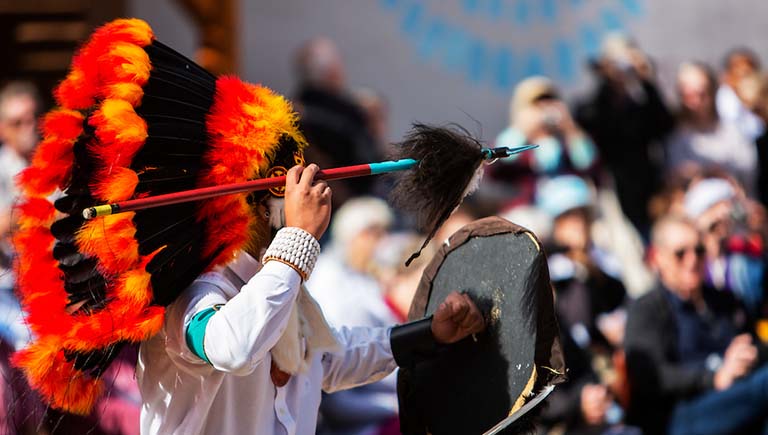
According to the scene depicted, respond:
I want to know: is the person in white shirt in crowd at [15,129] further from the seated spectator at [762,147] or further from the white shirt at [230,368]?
the seated spectator at [762,147]

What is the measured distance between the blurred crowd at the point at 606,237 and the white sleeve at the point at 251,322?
1.93 feet

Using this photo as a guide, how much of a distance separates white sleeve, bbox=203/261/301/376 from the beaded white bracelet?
0.07 ft

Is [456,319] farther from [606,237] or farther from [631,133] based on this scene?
[631,133]

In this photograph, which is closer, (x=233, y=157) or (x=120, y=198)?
(x=120, y=198)

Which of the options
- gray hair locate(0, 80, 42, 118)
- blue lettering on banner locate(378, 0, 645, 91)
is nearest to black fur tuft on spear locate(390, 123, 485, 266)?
gray hair locate(0, 80, 42, 118)

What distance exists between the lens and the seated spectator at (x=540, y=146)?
7703 millimetres

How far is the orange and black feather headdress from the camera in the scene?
2.90 metres

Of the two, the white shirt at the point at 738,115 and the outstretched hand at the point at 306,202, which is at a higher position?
the white shirt at the point at 738,115

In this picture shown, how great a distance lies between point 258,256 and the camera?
3.19m

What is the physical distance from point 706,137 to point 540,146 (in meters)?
1.66

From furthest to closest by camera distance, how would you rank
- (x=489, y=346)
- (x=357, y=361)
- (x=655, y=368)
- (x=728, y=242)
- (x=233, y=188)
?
(x=728, y=242) → (x=655, y=368) → (x=357, y=361) → (x=489, y=346) → (x=233, y=188)

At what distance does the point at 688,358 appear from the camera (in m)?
5.85

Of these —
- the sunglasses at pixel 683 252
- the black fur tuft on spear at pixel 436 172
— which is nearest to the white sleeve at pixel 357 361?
the black fur tuft on spear at pixel 436 172

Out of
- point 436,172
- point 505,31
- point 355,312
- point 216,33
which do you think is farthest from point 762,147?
point 436,172
